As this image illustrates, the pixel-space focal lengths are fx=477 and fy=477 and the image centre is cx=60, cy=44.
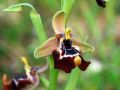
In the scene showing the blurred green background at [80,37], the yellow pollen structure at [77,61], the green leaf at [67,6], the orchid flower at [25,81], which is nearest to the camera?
the yellow pollen structure at [77,61]

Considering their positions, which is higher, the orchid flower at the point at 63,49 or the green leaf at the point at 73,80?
the orchid flower at the point at 63,49

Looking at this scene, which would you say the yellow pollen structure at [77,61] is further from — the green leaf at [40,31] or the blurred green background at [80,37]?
the blurred green background at [80,37]

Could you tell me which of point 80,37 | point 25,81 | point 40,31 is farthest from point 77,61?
point 80,37

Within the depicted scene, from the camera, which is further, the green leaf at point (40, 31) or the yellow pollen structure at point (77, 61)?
the green leaf at point (40, 31)

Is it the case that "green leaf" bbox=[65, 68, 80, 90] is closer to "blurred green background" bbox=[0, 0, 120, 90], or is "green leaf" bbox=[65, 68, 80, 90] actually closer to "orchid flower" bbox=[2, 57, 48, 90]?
"orchid flower" bbox=[2, 57, 48, 90]

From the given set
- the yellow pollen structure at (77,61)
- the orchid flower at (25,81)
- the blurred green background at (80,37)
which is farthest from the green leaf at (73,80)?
the blurred green background at (80,37)

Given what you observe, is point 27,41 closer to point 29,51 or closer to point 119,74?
point 29,51
